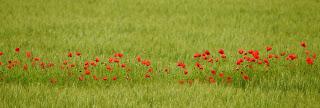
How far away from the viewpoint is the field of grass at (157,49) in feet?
13.9

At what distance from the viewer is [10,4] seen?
11961mm

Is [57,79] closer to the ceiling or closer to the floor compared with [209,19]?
closer to the floor

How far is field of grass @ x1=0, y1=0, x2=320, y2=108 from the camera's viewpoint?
422cm

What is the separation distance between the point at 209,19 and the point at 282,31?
1.96 metres

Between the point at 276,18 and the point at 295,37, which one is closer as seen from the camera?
the point at 295,37

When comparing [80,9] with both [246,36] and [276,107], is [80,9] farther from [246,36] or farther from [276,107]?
[276,107]

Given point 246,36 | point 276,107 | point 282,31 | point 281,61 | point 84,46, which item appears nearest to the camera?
point 276,107

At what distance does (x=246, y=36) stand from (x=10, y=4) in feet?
23.5

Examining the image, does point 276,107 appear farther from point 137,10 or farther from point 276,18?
point 137,10

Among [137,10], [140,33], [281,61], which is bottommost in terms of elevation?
[281,61]

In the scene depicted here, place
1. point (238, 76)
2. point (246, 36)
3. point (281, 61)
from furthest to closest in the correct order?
point (246, 36) < point (281, 61) < point (238, 76)

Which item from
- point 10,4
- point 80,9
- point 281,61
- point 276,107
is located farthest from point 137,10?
point 276,107

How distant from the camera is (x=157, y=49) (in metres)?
7.16

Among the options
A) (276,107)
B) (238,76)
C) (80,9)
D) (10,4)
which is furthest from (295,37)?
(10,4)
